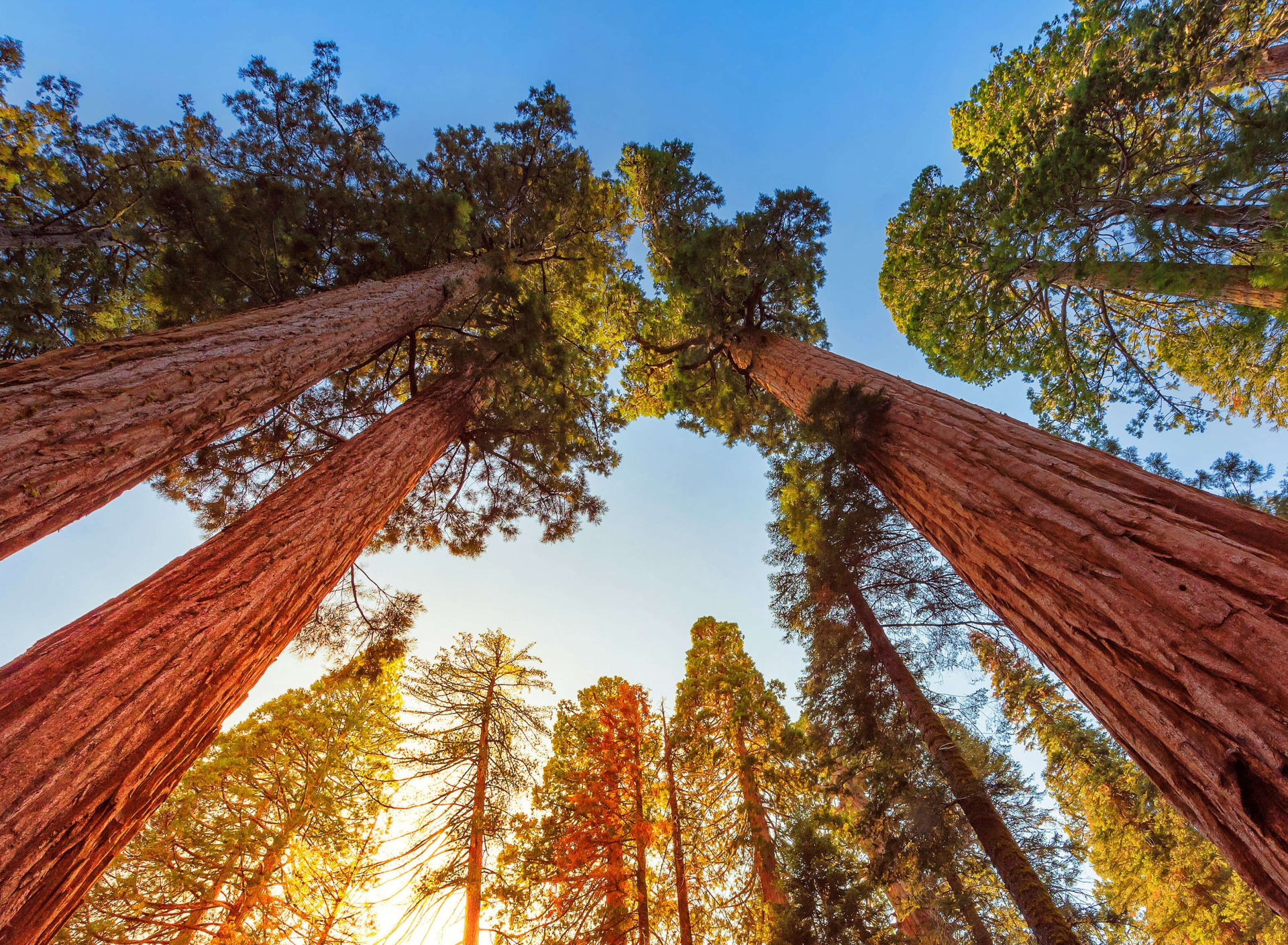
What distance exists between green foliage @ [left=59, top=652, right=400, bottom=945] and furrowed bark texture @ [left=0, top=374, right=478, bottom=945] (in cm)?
380

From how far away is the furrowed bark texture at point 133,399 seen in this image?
203cm

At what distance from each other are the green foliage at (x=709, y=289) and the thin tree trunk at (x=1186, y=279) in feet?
11.3

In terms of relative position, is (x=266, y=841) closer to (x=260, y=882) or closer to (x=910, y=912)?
(x=260, y=882)

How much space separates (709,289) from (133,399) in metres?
6.80

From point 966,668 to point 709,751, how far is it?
477 centimetres

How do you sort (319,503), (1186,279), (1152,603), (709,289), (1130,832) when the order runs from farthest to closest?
(1130,832), (709,289), (1186,279), (319,503), (1152,603)

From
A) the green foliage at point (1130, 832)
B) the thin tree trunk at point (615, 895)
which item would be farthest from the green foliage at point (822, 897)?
the green foliage at point (1130, 832)

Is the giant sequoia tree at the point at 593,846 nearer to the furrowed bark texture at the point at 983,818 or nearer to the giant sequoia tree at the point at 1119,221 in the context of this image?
the furrowed bark texture at the point at 983,818

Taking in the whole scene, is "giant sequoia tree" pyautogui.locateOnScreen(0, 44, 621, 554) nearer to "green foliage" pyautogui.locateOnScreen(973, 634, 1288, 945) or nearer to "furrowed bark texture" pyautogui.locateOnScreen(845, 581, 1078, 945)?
"furrowed bark texture" pyautogui.locateOnScreen(845, 581, 1078, 945)

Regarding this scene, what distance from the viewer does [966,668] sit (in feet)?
22.3

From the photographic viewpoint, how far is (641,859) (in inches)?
302

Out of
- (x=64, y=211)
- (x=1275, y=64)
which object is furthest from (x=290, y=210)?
(x=1275, y=64)

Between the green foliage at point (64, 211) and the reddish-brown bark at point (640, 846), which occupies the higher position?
the green foliage at point (64, 211)

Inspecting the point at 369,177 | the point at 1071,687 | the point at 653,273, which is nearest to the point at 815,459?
the point at 1071,687
